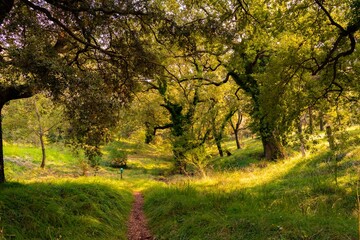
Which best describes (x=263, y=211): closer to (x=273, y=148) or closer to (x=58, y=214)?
(x=58, y=214)

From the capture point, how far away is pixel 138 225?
892cm

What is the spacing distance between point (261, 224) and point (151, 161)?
3337 centimetres

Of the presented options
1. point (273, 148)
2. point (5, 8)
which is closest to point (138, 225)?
point (5, 8)

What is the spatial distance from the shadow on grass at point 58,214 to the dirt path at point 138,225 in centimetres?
24

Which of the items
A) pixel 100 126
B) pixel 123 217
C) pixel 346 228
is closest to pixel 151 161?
pixel 123 217

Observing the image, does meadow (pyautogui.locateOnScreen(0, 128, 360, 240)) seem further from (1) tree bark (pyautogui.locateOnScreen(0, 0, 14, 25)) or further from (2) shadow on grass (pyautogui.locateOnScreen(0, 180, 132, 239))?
(1) tree bark (pyautogui.locateOnScreen(0, 0, 14, 25))

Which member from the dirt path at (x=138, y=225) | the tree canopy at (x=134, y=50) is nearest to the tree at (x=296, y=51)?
the tree canopy at (x=134, y=50)

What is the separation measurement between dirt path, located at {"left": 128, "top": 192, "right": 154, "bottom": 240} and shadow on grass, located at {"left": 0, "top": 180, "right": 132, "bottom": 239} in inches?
9.5

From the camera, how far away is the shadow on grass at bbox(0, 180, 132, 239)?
19.2 ft

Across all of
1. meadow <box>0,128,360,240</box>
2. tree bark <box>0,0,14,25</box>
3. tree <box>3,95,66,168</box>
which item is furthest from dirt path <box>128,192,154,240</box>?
tree <box>3,95,66,168</box>

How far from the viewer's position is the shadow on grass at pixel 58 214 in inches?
231

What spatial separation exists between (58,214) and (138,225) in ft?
9.19

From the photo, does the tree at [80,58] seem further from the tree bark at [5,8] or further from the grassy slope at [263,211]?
the grassy slope at [263,211]

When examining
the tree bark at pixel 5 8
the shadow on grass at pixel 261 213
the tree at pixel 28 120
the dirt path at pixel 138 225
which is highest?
the tree bark at pixel 5 8
